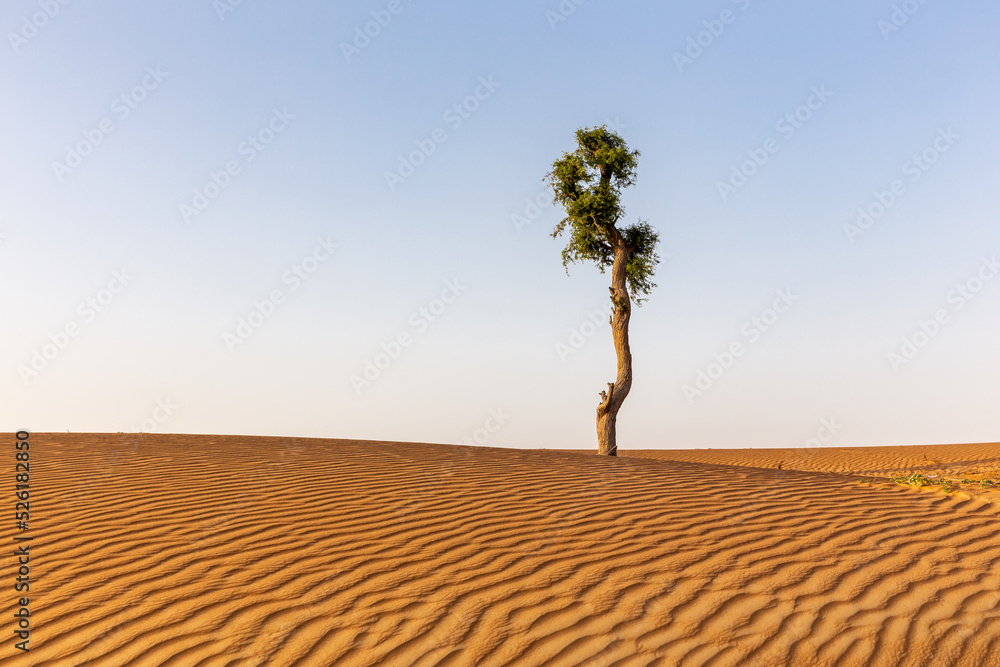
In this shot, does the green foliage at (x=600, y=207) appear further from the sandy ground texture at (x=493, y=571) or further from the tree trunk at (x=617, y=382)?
the sandy ground texture at (x=493, y=571)

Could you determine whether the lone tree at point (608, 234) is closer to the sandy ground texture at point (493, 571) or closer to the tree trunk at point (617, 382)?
the tree trunk at point (617, 382)

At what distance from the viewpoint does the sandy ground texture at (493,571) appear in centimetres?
398

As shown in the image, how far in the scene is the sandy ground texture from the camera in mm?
3977

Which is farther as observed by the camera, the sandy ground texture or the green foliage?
the green foliage

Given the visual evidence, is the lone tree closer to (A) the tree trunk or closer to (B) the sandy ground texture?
(A) the tree trunk

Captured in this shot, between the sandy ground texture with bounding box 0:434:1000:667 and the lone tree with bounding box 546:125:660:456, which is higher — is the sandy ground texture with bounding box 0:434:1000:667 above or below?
below

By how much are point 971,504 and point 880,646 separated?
4906 millimetres

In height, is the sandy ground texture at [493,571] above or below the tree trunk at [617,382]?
below

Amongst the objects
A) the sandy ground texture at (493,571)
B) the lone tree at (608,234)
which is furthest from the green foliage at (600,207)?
the sandy ground texture at (493,571)

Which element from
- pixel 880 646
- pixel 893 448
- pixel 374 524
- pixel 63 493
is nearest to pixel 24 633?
pixel 374 524

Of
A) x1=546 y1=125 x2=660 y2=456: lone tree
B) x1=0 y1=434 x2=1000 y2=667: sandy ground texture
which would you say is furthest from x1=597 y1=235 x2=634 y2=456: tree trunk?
x1=0 y1=434 x2=1000 y2=667: sandy ground texture

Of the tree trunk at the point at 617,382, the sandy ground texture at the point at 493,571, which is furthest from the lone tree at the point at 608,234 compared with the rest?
the sandy ground texture at the point at 493,571

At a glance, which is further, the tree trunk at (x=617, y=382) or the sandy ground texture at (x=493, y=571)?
the tree trunk at (x=617, y=382)

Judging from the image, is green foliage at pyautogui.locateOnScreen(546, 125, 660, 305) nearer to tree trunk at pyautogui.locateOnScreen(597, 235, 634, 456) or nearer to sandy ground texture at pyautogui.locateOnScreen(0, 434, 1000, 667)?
tree trunk at pyautogui.locateOnScreen(597, 235, 634, 456)
